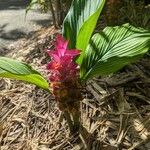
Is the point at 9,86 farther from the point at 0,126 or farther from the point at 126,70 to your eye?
the point at 126,70

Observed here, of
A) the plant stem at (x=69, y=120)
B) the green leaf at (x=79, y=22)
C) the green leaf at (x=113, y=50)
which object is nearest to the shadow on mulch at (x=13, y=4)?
the green leaf at (x=79, y=22)

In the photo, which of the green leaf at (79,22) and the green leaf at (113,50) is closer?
the green leaf at (113,50)

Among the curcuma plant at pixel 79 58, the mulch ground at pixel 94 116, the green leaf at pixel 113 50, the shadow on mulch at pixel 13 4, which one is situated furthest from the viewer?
the shadow on mulch at pixel 13 4

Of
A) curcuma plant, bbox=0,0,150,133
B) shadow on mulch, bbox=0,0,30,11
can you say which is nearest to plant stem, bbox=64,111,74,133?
curcuma plant, bbox=0,0,150,133

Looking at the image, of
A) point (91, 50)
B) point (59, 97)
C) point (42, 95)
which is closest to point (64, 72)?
point (59, 97)

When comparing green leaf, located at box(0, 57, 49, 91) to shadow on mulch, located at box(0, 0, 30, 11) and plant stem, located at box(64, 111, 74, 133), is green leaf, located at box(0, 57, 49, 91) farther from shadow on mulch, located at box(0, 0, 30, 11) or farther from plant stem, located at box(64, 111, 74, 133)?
shadow on mulch, located at box(0, 0, 30, 11)

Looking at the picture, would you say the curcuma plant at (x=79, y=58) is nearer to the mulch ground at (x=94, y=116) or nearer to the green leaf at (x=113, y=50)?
the green leaf at (x=113, y=50)

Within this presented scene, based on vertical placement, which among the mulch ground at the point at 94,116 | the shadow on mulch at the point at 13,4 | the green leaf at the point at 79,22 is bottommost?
the shadow on mulch at the point at 13,4
